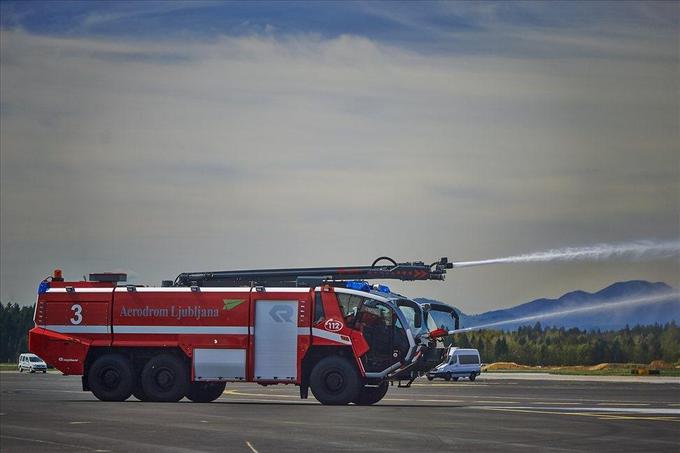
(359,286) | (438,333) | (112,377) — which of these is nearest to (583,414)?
(438,333)

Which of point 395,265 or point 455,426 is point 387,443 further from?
point 395,265

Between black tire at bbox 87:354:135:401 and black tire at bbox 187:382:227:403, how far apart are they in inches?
86.7

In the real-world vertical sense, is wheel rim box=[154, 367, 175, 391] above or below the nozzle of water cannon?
below

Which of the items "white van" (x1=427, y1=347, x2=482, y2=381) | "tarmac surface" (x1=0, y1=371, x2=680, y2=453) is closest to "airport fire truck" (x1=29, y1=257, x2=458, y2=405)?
"tarmac surface" (x1=0, y1=371, x2=680, y2=453)

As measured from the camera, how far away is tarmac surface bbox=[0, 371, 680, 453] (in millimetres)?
25734

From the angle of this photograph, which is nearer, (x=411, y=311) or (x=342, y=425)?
(x=342, y=425)

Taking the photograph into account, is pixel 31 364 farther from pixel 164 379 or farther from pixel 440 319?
pixel 440 319

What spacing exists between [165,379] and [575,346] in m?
92.6

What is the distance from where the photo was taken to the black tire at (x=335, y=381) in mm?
39906

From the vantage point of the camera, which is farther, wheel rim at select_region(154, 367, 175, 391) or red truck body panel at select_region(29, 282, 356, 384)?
wheel rim at select_region(154, 367, 175, 391)

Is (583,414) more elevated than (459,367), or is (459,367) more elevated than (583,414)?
(459,367)

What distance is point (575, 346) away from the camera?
421ft

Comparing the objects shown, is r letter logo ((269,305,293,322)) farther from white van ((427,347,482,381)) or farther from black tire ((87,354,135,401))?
white van ((427,347,482,381))

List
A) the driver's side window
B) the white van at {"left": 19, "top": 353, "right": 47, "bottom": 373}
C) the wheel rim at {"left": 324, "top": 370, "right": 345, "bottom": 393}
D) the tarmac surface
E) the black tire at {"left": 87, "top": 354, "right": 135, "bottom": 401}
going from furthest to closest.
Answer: the white van at {"left": 19, "top": 353, "right": 47, "bottom": 373} → the black tire at {"left": 87, "top": 354, "right": 135, "bottom": 401} → the driver's side window → the wheel rim at {"left": 324, "top": 370, "right": 345, "bottom": 393} → the tarmac surface
